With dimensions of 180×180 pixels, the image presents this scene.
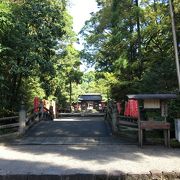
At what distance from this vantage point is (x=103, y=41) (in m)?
33.1

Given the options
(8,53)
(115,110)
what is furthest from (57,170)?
(8,53)

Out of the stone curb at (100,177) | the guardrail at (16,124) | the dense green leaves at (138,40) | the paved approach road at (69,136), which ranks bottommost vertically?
the stone curb at (100,177)

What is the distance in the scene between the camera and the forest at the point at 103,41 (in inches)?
647

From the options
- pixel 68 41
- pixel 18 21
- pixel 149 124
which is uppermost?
pixel 68 41

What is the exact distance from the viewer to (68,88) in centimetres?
4884

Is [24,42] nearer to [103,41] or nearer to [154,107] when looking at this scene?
[154,107]

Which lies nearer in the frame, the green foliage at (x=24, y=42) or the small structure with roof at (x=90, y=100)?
the green foliage at (x=24, y=42)

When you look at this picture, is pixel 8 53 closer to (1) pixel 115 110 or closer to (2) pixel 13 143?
(2) pixel 13 143

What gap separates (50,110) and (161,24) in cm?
1092

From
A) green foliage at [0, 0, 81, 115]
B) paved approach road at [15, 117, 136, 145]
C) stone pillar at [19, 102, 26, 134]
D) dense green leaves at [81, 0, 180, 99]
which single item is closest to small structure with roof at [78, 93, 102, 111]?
dense green leaves at [81, 0, 180, 99]

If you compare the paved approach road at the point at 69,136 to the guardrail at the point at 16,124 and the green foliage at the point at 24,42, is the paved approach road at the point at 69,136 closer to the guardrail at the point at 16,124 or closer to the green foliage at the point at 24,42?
the guardrail at the point at 16,124

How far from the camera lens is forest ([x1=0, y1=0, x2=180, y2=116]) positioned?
53.9ft

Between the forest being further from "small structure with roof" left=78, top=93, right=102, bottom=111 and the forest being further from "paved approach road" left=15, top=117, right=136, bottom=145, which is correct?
"small structure with roof" left=78, top=93, right=102, bottom=111

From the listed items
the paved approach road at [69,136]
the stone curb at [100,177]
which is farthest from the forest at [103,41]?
the stone curb at [100,177]
